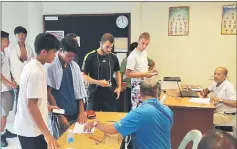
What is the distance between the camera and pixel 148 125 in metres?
1.79

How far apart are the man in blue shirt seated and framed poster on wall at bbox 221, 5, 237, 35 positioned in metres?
3.07

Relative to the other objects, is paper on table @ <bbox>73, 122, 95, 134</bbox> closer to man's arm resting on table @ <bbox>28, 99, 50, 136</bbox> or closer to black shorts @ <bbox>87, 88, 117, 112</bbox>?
man's arm resting on table @ <bbox>28, 99, 50, 136</bbox>

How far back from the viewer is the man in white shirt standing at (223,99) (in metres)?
3.21

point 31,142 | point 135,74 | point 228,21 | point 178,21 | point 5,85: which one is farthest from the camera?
point 178,21

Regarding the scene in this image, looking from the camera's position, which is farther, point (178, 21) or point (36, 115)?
point (178, 21)

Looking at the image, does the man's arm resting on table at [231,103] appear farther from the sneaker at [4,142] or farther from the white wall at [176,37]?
the sneaker at [4,142]

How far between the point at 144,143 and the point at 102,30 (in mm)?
3175

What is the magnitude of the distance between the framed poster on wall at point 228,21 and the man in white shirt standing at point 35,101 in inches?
132

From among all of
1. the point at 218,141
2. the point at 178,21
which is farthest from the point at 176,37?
the point at 218,141

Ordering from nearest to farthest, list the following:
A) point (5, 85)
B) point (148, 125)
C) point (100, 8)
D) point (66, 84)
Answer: point (148, 125)
point (66, 84)
point (5, 85)
point (100, 8)

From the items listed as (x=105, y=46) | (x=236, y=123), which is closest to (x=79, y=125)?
(x=105, y=46)

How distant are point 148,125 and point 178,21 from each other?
3.10 metres

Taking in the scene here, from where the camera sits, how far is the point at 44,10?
4766 mm

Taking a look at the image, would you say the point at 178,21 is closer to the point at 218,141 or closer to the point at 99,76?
the point at 99,76
